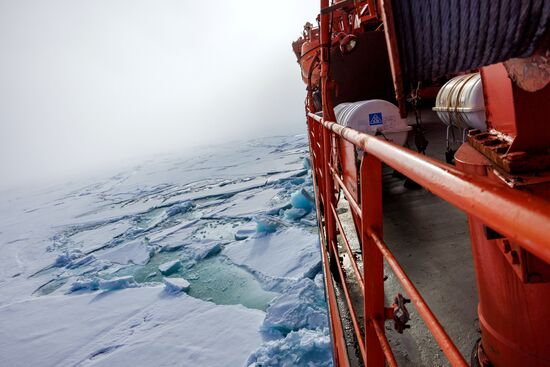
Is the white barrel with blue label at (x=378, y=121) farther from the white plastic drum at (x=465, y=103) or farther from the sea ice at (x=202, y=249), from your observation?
the sea ice at (x=202, y=249)

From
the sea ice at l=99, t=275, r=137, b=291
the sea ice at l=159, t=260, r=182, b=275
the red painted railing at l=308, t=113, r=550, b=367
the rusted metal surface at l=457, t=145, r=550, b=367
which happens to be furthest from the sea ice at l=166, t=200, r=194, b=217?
the rusted metal surface at l=457, t=145, r=550, b=367

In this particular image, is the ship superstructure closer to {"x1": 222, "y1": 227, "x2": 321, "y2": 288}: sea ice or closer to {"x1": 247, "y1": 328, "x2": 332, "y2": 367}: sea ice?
{"x1": 247, "y1": 328, "x2": 332, "y2": 367}: sea ice

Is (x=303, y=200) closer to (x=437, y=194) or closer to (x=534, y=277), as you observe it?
(x=534, y=277)

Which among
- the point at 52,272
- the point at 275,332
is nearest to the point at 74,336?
the point at 275,332

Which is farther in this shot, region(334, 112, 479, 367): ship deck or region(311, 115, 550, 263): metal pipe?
region(334, 112, 479, 367): ship deck

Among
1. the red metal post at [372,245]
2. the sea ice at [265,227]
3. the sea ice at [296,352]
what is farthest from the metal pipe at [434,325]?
the sea ice at [265,227]

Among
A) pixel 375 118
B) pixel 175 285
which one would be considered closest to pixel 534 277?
Answer: pixel 375 118
